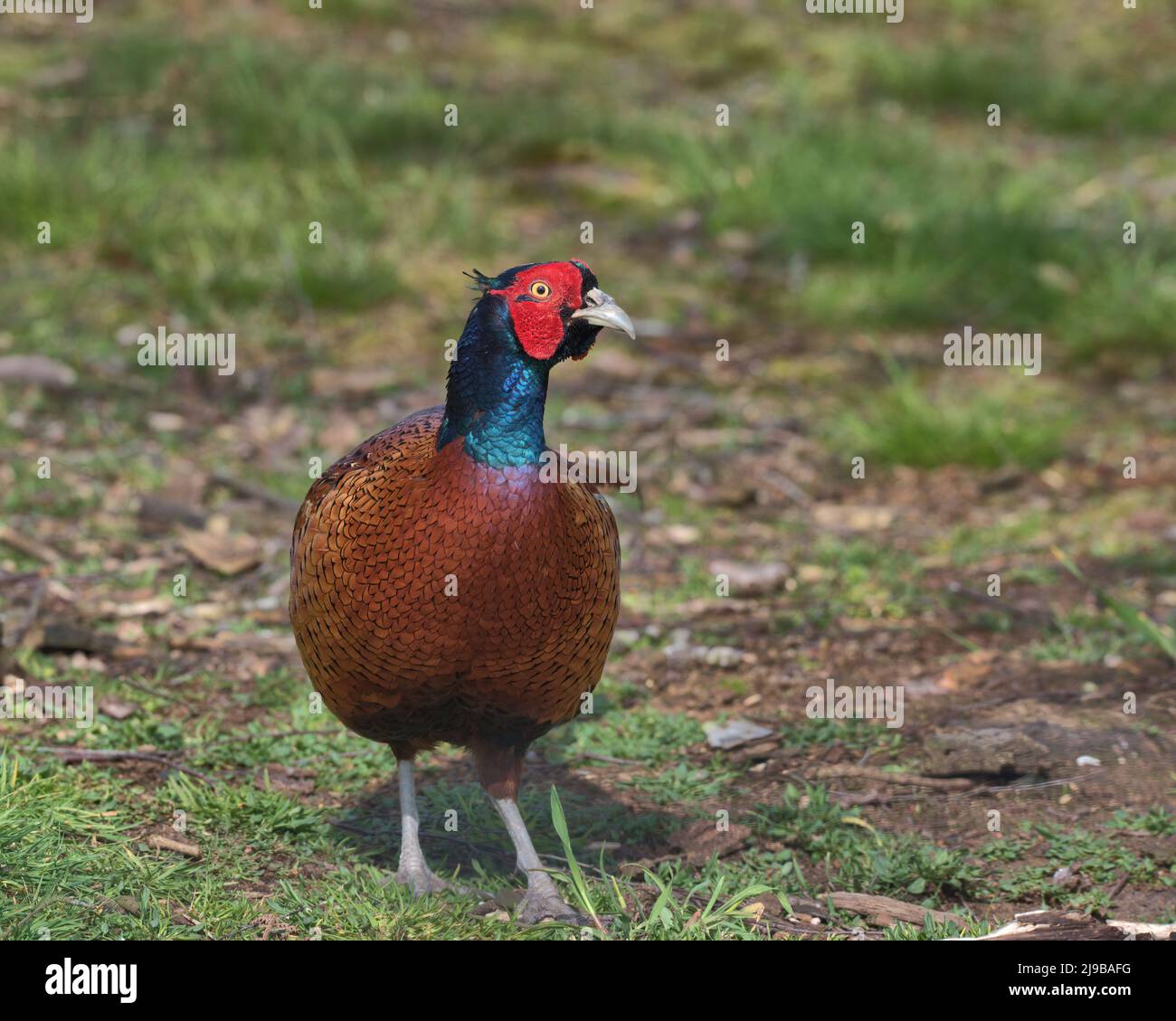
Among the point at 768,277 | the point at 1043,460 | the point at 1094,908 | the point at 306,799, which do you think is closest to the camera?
the point at 1094,908

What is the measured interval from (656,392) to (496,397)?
350cm

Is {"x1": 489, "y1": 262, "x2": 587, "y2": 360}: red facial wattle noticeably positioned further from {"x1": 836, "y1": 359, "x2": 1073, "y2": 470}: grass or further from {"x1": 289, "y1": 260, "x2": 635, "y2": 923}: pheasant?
{"x1": 836, "y1": 359, "x2": 1073, "y2": 470}: grass

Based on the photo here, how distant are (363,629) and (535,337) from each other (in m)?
0.70

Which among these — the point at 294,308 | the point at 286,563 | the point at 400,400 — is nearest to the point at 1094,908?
the point at 286,563

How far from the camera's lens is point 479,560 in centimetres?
326

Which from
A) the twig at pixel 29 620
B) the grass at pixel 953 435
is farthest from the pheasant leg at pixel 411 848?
the grass at pixel 953 435

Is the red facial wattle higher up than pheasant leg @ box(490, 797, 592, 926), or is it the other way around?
the red facial wattle

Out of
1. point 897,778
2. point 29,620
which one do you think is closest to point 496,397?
point 897,778

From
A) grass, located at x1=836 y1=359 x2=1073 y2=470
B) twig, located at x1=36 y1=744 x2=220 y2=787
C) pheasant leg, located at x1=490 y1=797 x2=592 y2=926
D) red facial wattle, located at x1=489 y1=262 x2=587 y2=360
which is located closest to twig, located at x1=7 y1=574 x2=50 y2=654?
twig, located at x1=36 y1=744 x2=220 y2=787

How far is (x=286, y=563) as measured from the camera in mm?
5297

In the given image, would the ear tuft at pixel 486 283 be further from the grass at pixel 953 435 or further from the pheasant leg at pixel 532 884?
the grass at pixel 953 435

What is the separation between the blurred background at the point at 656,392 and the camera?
13.0ft

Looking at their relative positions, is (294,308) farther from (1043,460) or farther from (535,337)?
(535,337)

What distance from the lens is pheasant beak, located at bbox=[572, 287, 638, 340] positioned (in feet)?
10.9
